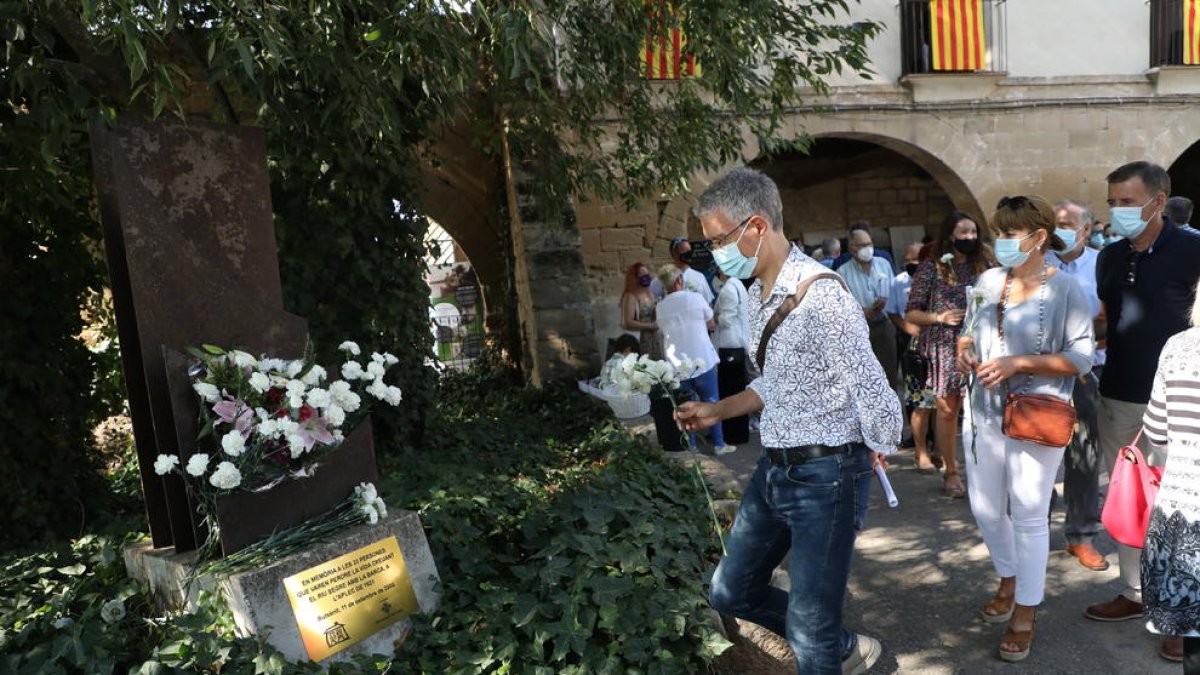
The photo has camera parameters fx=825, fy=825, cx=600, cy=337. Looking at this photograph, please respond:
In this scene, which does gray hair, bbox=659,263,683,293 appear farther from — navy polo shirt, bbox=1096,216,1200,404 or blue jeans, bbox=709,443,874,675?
blue jeans, bbox=709,443,874,675

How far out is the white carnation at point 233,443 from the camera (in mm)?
2631

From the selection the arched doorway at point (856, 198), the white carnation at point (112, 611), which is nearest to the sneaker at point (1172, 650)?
the white carnation at point (112, 611)

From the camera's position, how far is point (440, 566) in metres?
3.39

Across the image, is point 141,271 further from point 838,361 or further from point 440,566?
point 838,361

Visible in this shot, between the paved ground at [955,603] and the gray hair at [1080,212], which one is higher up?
the gray hair at [1080,212]

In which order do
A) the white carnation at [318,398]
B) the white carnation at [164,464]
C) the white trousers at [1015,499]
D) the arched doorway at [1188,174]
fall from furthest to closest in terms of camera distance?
the arched doorway at [1188,174] → the white trousers at [1015,499] → the white carnation at [318,398] → the white carnation at [164,464]

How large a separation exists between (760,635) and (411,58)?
3195 millimetres

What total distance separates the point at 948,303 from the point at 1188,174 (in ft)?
40.4

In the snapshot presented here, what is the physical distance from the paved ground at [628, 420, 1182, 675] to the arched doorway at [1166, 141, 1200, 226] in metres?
12.1

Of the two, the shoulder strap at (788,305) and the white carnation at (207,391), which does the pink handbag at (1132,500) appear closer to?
the shoulder strap at (788,305)

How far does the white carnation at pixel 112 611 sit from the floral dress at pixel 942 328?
427 cm

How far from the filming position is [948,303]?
489cm

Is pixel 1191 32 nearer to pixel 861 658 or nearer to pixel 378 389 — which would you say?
pixel 861 658

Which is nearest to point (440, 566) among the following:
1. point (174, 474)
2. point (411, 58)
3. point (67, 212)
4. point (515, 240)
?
point (174, 474)
